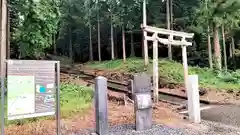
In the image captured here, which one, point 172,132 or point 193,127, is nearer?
point 172,132

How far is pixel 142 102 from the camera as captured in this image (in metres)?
7.85

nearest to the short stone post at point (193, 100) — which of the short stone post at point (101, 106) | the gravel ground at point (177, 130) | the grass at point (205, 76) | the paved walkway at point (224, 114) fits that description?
the gravel ground at point (177, 130)

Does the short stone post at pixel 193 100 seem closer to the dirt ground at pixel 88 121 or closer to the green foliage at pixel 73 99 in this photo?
the dirt ground at pixel 88 121

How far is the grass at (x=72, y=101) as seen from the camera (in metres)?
8.94

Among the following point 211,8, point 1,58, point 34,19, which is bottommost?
point 1,58

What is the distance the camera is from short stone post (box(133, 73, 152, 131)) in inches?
305

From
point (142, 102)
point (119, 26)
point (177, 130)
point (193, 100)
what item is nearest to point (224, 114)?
point (193, 100)

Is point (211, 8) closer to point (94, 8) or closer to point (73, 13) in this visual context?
point (94, 8)

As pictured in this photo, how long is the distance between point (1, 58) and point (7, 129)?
6.47 m

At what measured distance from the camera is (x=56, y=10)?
16500 mm

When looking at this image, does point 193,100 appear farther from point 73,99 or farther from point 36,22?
point 36,22

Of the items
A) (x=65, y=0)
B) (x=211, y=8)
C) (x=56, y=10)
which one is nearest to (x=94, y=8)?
(x=65, y=0)

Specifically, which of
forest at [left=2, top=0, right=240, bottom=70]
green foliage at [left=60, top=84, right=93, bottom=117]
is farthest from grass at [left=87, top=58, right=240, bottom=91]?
green foliage at [left=60, top=84, right=93, bottom=117]

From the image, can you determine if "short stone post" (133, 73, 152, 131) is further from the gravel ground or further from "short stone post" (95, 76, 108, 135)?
"short stone post" (95, 76, 108, 135)
